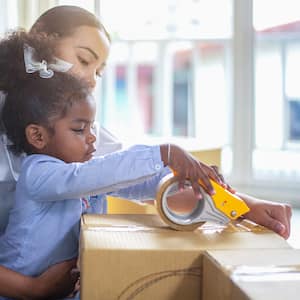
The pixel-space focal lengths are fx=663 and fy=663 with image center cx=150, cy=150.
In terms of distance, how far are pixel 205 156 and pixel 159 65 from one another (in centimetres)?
209

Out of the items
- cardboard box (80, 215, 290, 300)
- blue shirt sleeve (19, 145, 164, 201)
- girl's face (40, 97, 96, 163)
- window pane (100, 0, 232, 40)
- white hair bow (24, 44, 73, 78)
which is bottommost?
cardboard box (80, 215, 290, 300)

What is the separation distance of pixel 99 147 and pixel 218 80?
2765 millimetres

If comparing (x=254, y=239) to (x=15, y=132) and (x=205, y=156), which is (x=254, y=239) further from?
(x=205, y=156)

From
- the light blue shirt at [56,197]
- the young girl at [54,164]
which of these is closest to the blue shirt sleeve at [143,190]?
the young girl at [54,164]

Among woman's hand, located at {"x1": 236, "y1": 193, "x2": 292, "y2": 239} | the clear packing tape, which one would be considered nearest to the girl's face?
woman's hand, located at {"x1": 236, "y1": 193, "x2": 292, "y2": 239}

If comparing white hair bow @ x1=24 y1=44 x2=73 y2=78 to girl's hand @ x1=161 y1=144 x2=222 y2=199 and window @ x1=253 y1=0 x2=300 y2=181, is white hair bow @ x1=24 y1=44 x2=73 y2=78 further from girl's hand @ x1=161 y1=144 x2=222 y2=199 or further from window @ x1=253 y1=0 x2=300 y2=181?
window @ x1=253 y1=0 x2=300 y2=181

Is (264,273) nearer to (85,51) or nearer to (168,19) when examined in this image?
(85,51)

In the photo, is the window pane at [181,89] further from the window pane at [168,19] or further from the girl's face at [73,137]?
the girl's face at [73,137]

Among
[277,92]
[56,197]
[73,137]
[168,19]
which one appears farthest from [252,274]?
[168,19]

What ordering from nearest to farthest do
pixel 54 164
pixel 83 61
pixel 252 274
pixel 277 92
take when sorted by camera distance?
pixel 252 274 → pixel 54 164 → pixel 83 61 → pixel 277 92

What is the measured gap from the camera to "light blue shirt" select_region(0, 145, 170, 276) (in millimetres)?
1103

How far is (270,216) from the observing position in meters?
1.18

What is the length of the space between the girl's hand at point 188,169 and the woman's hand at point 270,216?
103 mm

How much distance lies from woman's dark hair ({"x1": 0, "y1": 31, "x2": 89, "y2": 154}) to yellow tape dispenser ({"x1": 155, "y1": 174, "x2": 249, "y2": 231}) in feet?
0.99
